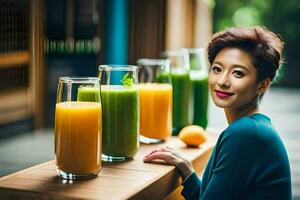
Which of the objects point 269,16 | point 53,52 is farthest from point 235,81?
point 269,16

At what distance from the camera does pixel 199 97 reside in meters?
2.05

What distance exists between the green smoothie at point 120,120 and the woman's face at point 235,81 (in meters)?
0.24

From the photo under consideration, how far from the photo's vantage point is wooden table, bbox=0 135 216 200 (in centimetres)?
119

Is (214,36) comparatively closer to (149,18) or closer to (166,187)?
(166,187)

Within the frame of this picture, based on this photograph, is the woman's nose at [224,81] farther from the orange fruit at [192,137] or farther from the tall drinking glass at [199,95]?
the tall drinking glass at [199,95]

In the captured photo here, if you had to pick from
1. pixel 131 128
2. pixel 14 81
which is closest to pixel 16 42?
pixel 14 81

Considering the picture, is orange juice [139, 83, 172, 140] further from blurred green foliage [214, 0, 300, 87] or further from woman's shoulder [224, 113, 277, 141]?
blurred green foliage [214, 0, 300, 87]

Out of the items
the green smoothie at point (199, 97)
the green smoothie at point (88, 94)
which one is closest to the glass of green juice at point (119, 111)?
the green smoothie at point (88, 94)

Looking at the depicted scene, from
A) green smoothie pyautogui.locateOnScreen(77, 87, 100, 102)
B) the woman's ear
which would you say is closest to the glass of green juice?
green smoothie pyautogui.locateOnScreen(77, 87, 100, 102)

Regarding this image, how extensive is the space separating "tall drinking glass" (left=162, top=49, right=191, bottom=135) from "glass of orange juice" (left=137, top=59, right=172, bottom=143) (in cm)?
12

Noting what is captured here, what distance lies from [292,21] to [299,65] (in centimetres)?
221

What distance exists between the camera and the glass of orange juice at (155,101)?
174 centimetres

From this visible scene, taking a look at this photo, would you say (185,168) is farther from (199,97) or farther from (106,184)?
(199,97)

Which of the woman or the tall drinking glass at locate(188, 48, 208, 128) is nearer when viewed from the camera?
the woman
